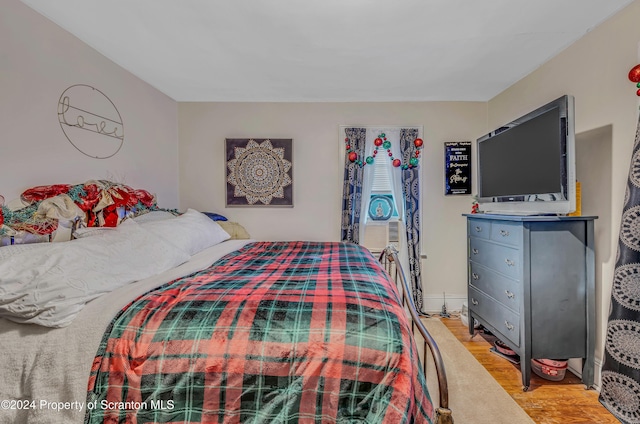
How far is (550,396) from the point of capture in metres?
1.97

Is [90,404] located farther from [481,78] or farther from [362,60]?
[481,78]

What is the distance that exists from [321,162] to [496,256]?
2.15 m

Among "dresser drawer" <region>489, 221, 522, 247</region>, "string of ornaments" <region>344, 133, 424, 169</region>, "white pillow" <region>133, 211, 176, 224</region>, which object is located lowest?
"dresser drawer" <region>489, 221, 522, 247</region>

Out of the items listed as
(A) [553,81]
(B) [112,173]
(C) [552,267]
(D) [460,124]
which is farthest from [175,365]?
Answer: (D) [460,124]

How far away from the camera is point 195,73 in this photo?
280cm

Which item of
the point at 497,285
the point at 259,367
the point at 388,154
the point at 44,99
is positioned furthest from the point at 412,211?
the point at 44,99

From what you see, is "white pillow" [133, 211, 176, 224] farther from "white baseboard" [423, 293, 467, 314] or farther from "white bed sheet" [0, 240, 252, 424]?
"white baseboard" [423, 293, 467, 314]

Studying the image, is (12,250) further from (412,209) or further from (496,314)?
(412,209)

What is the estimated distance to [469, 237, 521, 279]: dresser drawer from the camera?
2117mm

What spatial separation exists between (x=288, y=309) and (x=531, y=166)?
226 centimetres

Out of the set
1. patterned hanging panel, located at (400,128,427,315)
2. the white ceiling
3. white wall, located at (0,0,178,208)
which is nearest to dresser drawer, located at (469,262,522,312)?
patterned hanging panel, located at (400,128,427,315)

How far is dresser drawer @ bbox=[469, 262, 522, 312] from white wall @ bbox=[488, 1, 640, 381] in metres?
0.57

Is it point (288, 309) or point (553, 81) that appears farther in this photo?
point (553, 81)

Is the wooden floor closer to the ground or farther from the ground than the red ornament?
closer to the ground
